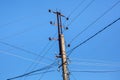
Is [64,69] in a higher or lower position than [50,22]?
lower

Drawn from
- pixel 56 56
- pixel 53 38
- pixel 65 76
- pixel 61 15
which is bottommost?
pixel 65 76

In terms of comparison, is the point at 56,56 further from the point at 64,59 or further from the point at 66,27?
the point at 66,27

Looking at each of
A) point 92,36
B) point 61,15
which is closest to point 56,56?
point 61,15

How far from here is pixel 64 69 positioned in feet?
67.6

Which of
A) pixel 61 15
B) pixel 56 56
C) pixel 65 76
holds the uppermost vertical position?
pixel 61 15

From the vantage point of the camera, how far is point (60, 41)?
72.8ft

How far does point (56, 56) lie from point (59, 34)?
6.27 ft

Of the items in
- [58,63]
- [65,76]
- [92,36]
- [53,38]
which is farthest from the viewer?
[53,38]

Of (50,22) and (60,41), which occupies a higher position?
(50,22)

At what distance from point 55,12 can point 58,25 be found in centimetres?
121

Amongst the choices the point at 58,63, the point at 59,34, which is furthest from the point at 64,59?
the point at 59,34

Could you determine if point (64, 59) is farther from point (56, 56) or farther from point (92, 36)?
point (92, 36)

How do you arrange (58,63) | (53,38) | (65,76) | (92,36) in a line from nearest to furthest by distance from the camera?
(92,36), (65,76), (58,63), (53,38)

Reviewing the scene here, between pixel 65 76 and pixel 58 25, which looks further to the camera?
pixel 58 25
